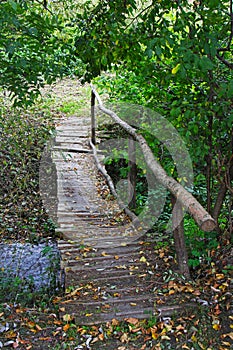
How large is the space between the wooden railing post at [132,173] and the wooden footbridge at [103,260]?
210 mm

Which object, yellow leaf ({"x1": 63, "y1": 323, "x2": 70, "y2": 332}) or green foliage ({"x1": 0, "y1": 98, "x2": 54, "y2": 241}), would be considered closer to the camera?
yellow leaf ({"x1": 63, "y1": 323, "x2": 70, "y2": 332})

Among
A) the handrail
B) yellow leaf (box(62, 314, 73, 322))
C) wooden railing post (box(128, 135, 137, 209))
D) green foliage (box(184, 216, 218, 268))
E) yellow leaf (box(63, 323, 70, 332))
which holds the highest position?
the handrail

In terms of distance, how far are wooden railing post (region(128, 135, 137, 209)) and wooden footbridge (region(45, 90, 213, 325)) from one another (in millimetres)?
210

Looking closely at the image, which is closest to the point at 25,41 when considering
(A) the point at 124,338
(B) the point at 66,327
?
(B) the point at 66,327

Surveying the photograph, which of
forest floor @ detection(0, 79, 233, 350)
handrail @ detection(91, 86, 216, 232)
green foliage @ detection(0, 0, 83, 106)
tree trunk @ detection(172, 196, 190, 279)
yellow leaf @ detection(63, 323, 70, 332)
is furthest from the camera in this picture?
tree trunk @ detection(172, 196, 190, 279)

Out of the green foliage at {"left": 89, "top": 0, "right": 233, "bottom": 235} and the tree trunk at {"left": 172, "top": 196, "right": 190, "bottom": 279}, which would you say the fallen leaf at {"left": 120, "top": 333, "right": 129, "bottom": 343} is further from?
the green foliage at {"left": 89, "top": 0, "right": 233, "bottom": 235}

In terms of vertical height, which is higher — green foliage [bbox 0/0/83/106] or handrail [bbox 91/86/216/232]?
green foliage [bbox 0/0/83/106]

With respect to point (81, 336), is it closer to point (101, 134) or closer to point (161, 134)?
point (161, 134)

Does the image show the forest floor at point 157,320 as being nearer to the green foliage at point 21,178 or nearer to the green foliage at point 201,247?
the green foliage at point 201,247

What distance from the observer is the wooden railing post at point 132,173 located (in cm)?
484

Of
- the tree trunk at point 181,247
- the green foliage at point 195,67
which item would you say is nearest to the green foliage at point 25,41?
the green foliage at point 195,67

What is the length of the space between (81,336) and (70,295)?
0.49m

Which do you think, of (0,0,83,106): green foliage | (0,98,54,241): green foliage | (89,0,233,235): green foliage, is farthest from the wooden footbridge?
(0,0,83,106): green foliage

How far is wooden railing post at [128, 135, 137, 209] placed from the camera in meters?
4.84
